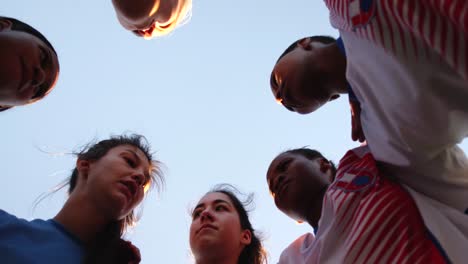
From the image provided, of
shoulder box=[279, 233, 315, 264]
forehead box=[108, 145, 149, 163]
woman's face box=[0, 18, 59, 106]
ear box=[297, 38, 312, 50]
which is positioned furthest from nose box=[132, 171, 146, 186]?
ear box=[297, 38, 312, 50]

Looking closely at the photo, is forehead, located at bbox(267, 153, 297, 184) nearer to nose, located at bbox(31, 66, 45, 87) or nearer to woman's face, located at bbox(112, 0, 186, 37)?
woman's face, located at bbox(112, 0, 186, 37)

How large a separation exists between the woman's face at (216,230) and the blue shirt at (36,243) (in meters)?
0.57

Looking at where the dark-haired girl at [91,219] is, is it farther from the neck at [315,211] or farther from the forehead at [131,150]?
the neck at [315,211]

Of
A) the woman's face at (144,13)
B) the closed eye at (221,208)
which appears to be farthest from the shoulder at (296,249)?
the woman's face at (144,13)

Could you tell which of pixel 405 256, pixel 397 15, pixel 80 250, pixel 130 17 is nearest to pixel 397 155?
pixel 405 256

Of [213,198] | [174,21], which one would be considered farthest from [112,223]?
[174,21]

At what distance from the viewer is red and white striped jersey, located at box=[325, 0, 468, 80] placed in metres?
0.93

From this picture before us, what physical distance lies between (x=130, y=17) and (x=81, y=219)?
94cm

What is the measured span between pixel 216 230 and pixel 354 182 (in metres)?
1.07

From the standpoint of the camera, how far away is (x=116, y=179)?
85.7 inches

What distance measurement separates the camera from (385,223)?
1.31 meters

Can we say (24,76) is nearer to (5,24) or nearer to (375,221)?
(5,24)

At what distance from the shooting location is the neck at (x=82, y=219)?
2086 mm

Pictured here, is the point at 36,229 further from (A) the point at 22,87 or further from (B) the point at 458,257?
(B) the point at 458,257
